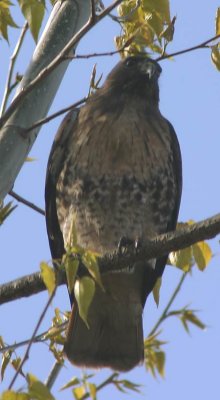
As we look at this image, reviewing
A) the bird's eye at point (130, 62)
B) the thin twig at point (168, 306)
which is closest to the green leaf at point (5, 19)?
the thin twig at point (168, 306)

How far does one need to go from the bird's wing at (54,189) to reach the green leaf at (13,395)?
247cm

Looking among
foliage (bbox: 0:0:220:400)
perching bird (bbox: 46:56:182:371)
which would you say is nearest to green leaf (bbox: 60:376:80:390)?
foliage (bbox: 0:0:220:400)

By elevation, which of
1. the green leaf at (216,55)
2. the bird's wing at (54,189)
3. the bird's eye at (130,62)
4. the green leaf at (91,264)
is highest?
the bird's eye at (130,62)

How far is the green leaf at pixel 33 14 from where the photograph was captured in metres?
3.57

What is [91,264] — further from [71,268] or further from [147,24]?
[147,24]

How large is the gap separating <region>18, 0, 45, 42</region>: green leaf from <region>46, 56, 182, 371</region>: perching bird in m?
1.78

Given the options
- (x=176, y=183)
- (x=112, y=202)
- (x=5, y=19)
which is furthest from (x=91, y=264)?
(x=176, y=183)

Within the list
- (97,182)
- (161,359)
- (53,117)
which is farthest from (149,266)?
(53,117)

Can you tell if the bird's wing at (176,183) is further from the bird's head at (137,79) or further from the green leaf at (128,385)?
the green leaf at (128,385)

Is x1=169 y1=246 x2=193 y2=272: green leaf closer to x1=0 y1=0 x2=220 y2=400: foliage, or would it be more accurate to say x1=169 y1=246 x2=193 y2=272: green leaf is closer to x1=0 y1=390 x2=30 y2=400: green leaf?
x1=0 y1=0 x2=220 y2=400: foliage

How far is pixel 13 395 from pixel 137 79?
3.37m

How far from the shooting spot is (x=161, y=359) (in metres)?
3.90

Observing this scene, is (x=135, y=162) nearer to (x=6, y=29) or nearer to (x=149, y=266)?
(x=149, y=266)

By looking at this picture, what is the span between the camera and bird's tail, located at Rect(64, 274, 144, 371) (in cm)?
505
